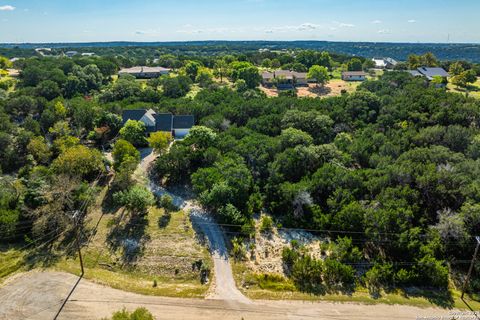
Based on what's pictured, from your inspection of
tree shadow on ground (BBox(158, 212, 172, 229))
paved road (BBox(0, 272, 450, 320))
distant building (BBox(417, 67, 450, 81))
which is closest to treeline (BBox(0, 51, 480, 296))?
tree shadow on ground (BBox(158, 212, 172, 229))

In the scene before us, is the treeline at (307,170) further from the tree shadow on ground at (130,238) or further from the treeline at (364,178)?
the tree shadow on ground at (130,238)

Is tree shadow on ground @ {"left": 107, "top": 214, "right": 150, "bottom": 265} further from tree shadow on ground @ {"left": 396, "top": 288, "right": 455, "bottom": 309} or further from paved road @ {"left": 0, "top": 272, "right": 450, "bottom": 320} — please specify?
tree shadow on ground @ {"left": 396, "top": 288, "right": 455, "bottom": 309}

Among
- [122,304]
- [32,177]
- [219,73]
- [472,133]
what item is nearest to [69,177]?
[32,177]

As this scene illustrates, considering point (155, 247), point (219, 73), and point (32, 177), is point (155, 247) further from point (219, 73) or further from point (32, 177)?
point (219, 73)

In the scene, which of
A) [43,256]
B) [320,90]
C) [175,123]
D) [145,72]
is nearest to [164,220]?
[43,256]

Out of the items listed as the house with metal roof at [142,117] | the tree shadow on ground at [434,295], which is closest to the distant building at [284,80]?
the house with metal roof at [142,117]

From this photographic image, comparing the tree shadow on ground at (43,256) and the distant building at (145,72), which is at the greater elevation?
the distant building at (145,72)
